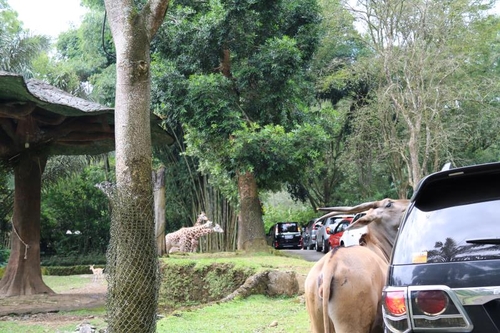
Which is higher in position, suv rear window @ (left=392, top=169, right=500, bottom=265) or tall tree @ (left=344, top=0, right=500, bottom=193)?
tall tree @ (left=344, top=0, right=500, bottom=193)

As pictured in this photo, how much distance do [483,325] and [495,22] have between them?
28.2 m

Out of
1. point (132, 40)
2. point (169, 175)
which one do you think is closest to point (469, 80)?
point (169, 175)

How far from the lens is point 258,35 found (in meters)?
18.0

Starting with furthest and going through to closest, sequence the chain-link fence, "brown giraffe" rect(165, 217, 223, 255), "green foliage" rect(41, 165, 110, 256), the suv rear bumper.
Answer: "green foliage" rect(41, 165, 110, 256) < "brown giraffe" rect(165, 217, 223, 255) < the chain-link fence < the suv rear bumper

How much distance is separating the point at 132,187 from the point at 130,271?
1.07 metres

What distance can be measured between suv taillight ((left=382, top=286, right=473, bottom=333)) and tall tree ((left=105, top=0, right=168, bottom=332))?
16.2 ft

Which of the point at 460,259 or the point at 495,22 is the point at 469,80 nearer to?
the point at 495,22

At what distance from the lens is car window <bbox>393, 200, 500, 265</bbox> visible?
3170 millimetres

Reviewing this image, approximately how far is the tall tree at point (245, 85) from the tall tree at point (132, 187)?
796cm

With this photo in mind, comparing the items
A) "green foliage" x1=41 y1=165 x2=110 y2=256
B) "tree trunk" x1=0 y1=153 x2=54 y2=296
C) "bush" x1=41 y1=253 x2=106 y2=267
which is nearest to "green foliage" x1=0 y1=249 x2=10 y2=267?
"bush" x1=41 y1=253 x2=106 y2=267

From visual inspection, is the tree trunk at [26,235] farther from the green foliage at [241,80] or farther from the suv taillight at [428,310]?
the suv taillight at [428,310]

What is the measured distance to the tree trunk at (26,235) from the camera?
14.5 metres

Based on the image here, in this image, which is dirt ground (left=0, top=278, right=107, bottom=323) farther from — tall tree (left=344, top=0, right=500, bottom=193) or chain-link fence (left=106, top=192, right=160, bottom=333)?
tall tree (left=344, top=0, right=500, bottom=193)

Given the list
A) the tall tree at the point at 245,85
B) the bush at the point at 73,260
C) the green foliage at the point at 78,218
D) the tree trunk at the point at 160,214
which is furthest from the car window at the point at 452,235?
the green foliage at the point at 78,218
